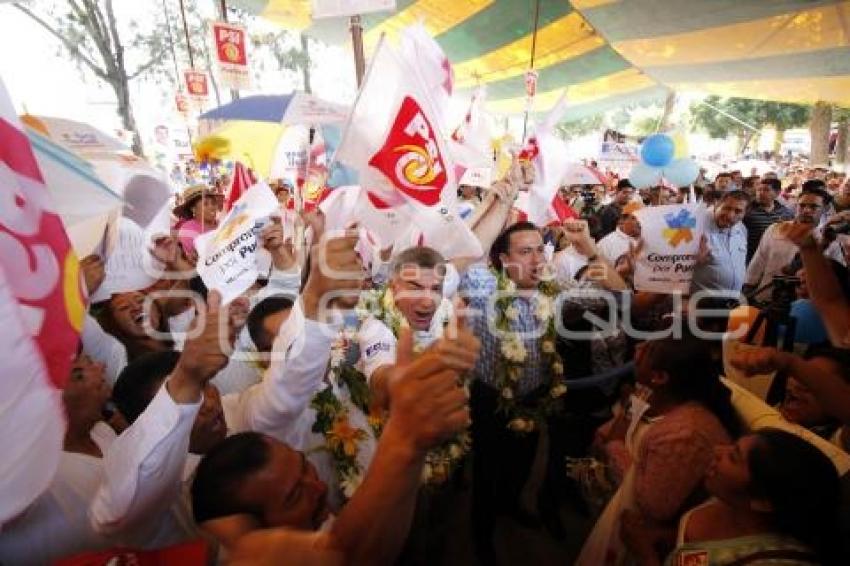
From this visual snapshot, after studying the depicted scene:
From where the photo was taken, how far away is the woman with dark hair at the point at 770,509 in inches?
58.1

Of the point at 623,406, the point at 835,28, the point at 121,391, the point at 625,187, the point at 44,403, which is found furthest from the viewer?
the point at 625,187

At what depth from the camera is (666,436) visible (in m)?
1.99

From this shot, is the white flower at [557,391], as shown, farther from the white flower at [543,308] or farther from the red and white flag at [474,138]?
the red and white flag at [474,138]

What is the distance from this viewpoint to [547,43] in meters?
10.1

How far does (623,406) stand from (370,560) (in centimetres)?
236

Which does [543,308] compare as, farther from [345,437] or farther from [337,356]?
[345,437]

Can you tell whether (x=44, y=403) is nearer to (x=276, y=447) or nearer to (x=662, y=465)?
(x=276, y=447)

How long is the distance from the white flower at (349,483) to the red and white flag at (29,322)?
1.43 m

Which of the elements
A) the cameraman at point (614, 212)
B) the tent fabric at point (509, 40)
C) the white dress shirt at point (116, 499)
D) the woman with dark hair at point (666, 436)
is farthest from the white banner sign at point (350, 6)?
the cameraman at point (614, 212)

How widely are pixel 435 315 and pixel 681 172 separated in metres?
4.63

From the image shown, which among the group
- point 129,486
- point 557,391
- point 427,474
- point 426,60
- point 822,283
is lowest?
point 427,474

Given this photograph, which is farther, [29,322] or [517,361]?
[517,361]

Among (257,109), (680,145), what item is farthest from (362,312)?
(680,145)

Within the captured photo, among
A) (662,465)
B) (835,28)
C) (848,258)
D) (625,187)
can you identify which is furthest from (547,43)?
(662,465)
